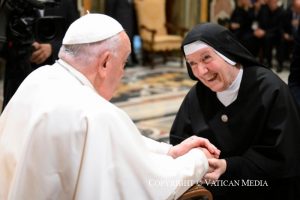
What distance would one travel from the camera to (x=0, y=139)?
92.0 inches

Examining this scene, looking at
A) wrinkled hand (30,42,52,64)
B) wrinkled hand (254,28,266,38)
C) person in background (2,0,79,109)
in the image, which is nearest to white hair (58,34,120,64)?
person in background (2,0,79,109)

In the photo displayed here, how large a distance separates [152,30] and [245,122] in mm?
7811

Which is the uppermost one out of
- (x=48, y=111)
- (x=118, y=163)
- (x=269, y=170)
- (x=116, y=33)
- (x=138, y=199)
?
(x=116, y=33)

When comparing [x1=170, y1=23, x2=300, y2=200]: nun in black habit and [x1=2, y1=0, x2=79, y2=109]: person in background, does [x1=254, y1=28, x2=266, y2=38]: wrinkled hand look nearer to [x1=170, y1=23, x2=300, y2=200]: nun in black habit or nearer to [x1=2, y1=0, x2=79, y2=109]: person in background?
[x1=2, y1=0, x2=79, y2=109]: person in background

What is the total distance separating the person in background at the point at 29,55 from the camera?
3.75 meters

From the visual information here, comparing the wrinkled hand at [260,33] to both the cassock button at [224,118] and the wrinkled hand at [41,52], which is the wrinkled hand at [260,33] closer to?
the wrinkled hand at [41,52]

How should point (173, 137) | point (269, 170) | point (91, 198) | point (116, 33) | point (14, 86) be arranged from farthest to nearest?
point (14, 86) < point (173, 137) < point (269, 170) < point (116, 33) < point (91, 198)

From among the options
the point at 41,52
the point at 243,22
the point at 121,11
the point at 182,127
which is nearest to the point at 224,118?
the point at 182,127

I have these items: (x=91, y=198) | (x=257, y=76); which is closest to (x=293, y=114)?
(x=257, y=76)

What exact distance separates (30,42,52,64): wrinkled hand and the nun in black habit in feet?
5.13

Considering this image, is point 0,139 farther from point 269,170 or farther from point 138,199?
point 269,170

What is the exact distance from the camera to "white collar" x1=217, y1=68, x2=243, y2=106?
9.38 feet

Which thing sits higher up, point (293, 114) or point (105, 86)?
point (105, 86)

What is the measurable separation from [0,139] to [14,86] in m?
1.48
